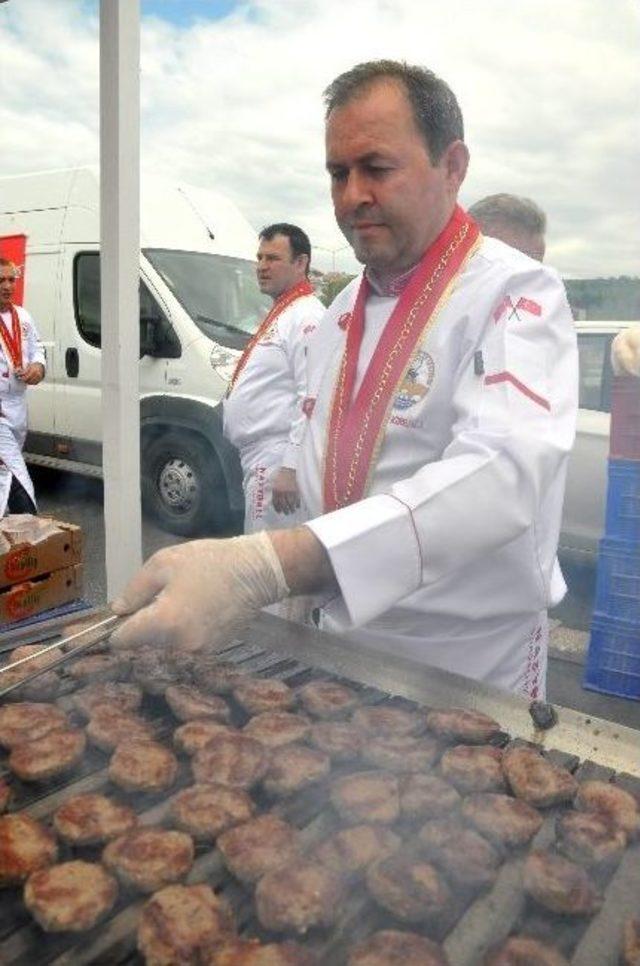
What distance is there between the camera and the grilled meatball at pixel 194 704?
5.82ft

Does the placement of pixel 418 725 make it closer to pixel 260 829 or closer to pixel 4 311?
pixel 260 829

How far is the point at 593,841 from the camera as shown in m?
1.36

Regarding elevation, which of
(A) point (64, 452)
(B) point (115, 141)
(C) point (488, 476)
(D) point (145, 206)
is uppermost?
(D) point (145, 206)

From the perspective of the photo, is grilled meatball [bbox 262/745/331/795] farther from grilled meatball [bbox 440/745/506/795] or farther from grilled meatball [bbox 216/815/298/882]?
grilled meatball [bbox 440/745/506/795]

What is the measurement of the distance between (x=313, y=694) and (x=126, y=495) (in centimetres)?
208

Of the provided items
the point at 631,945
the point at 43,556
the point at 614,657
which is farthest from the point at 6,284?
the point at 631,945

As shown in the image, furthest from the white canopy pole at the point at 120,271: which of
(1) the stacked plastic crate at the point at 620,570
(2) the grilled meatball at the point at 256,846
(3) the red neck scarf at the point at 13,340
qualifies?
(3) the red neck scarf at the point at 13,340

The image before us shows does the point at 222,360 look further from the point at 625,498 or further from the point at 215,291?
the point at 625,498

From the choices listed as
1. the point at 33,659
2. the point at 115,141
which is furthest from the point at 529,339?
the point at 115,141

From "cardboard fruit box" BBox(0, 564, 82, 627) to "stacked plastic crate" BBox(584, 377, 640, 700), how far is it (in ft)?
8.85

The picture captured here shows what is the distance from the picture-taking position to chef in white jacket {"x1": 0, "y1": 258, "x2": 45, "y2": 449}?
242 inches

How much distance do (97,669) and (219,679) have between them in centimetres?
31

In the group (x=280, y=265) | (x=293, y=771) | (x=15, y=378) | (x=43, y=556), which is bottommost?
(x=43, y=556)

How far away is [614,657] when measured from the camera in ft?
14.6
